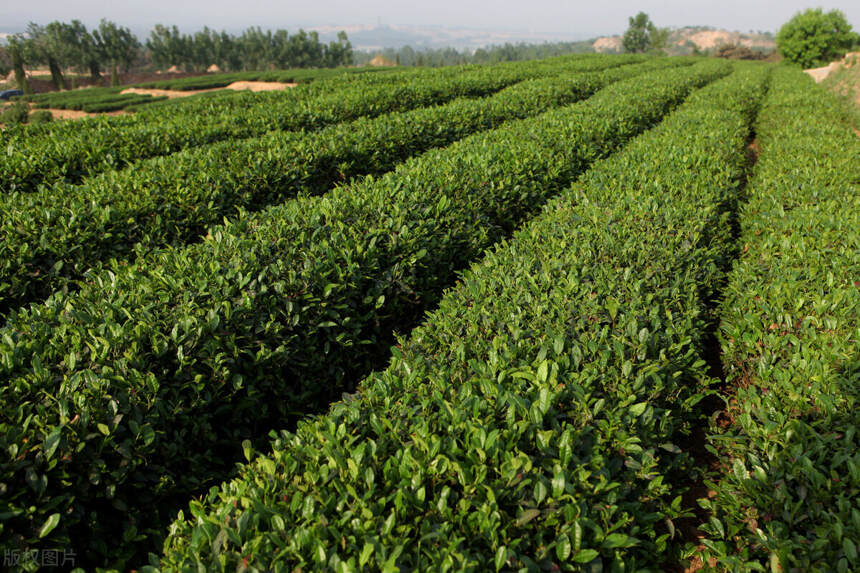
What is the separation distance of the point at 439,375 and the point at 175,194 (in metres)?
Answer: 5.04

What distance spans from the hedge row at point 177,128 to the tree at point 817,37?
4751cm

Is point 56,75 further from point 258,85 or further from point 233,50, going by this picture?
point 233,50

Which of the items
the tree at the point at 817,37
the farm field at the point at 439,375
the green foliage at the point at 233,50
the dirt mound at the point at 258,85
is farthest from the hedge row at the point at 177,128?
the green foliage at the point at 233,50

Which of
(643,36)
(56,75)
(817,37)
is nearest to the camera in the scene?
(817,37)

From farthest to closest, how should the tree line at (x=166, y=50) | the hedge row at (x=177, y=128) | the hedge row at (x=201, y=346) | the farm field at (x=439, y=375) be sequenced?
the tree line at (x=166, y=50) < the hedge row at (x=177, y=128) < the hedge row at (x=201, y=346) < the farm field at (x=439, y=375)

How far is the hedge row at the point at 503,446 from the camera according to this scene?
1.77m

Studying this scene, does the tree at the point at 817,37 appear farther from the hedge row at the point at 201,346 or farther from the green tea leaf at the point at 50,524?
the green tea leaf at the point at 50,524

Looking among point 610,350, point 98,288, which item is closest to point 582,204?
point 610,350

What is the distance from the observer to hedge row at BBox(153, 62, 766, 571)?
1774 mm

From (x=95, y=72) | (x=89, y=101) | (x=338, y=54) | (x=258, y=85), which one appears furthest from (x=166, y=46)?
(x=89, y=101)

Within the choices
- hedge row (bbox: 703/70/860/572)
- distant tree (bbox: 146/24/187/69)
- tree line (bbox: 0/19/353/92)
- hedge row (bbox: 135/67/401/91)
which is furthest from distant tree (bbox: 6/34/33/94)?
hedge row (bbox: 703/70/860/572)

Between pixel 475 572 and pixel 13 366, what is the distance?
9.74 ft

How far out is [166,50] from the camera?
74.8 metres

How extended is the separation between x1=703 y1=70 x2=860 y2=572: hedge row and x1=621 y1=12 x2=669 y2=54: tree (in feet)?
271
